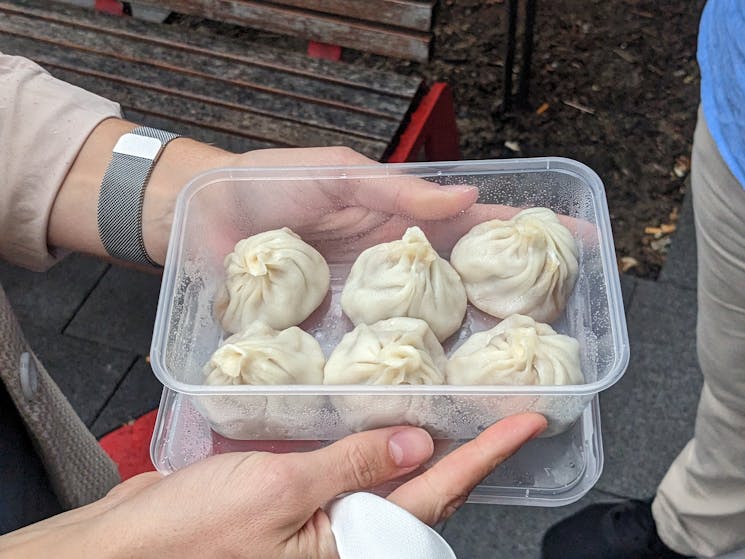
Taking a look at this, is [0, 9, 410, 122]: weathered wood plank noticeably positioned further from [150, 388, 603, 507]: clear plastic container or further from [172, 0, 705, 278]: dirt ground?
[150, 388, 603, 507]: clear plastic container

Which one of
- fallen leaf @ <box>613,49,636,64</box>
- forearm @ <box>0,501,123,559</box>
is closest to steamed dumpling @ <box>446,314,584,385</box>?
forearm @ <box>0,501,123,559</box>

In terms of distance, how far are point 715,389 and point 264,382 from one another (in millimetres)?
843

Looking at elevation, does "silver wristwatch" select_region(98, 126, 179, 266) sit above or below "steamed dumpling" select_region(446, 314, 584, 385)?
above

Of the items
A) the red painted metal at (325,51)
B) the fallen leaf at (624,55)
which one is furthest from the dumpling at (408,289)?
the fallen leaf at (624,55)

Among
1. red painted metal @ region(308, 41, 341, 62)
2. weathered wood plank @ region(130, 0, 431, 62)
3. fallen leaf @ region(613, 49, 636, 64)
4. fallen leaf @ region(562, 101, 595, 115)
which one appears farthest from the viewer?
fallen leaf @ region(613, 49, 636, 64)

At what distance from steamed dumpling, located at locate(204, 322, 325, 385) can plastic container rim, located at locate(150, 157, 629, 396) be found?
58 millimetres

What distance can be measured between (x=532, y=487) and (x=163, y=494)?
1.84ft

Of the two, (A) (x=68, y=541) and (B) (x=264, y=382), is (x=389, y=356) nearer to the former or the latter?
(B) (x=264, y=382)

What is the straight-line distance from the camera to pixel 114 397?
7.16ft

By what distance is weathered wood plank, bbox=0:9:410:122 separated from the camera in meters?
1.96

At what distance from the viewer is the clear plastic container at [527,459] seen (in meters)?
1.20

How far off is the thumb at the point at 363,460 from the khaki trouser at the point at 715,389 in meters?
0.65

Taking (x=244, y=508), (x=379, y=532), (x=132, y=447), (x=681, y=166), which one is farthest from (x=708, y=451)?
(x=681, y=166)

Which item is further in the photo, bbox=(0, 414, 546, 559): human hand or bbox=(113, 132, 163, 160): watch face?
bbox=(113, 132, 163, 160): watch face
